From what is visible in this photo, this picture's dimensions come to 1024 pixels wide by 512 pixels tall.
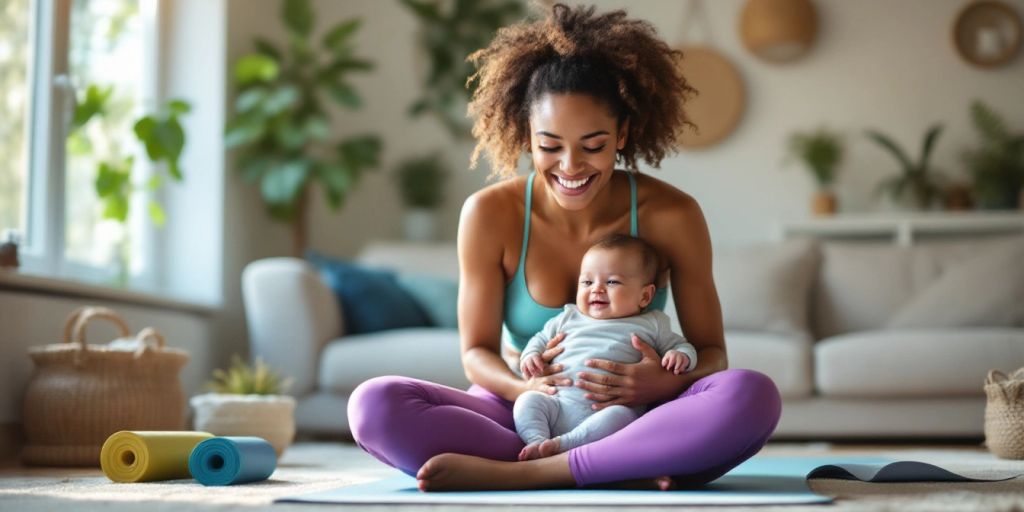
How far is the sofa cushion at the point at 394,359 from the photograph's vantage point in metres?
4.01

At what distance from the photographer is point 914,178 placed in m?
5.10

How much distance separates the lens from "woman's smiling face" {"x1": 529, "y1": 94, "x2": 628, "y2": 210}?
2.07 m

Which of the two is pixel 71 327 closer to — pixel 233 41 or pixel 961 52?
pixel 233 41

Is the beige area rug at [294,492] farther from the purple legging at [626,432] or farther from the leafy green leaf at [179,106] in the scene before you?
the leafy green leaf at [179,106]

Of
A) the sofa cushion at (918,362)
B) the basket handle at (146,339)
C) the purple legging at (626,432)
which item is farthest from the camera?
the sofa cushion at (918,362)

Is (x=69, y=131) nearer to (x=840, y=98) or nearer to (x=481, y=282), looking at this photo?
(x=481, y=282)

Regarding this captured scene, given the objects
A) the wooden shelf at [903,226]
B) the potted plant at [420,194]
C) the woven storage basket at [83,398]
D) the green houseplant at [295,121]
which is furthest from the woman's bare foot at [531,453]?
the potted plant at [420,194]

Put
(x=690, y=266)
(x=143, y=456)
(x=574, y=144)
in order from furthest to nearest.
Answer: (x=143, y=456)
(x=690, y=266)
(x=574, y=144)

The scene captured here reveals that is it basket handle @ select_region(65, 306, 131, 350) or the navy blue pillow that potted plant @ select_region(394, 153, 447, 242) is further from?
basket handle @ select_region(65, 306, 131, 350)

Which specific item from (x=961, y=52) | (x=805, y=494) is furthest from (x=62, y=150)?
(x=961, y=52)

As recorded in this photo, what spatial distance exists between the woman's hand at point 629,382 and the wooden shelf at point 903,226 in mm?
3072

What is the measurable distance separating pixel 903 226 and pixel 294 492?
12.1 feet

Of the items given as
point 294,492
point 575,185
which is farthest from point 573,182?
point 294,492

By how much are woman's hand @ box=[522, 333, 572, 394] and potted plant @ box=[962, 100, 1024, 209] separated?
3.54m
